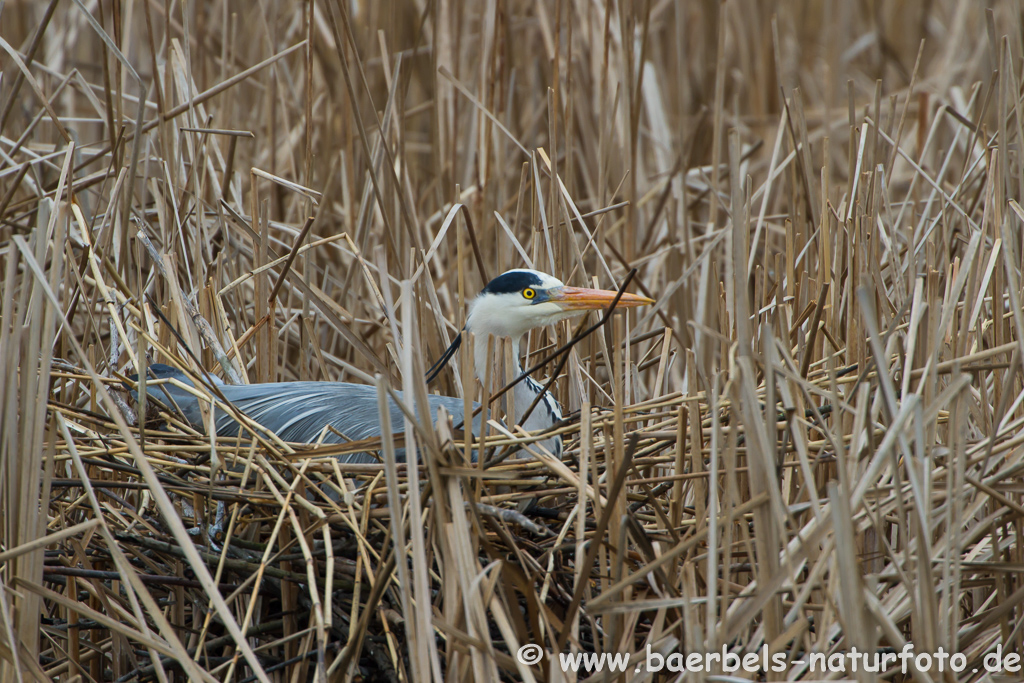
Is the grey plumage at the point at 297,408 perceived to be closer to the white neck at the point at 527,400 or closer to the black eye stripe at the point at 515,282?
the white neck at the point at 527,400

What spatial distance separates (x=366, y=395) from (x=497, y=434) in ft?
1.66

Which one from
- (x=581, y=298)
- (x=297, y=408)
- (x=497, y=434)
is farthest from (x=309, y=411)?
(x=581, y=298)

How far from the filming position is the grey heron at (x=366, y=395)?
250cm

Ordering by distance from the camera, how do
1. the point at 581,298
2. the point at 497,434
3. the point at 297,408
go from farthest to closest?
1. the point at 297,408
2. the point at 581,298
3. the point at 497,434

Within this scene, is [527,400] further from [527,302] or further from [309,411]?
[309,411]

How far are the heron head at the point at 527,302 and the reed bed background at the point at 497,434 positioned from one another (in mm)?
169

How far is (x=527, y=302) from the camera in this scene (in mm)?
2541

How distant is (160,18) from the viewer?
416 cm

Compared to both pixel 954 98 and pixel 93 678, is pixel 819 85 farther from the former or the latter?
pixel 93 678

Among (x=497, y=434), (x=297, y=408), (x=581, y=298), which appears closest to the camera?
(x=497, y=434)

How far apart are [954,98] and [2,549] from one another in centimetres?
413

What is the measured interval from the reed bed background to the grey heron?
0.38 ft

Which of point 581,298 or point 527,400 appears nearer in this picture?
point 581,298

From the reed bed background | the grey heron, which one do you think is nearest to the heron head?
the grey heron
